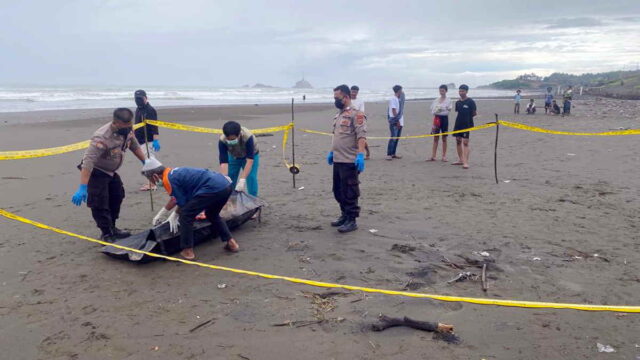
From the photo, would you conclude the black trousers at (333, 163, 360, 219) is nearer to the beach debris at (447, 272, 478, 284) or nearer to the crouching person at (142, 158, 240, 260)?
the crouching person at (142, 158, 240, 260)

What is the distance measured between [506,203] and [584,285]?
8.88 ft

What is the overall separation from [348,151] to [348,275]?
1.72m

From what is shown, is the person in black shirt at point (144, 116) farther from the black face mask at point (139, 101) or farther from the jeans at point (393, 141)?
the jeans at point (393, 141)

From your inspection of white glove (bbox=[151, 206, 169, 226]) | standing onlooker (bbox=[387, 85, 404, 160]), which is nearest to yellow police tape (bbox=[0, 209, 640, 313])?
white glove (bbox=[151, 206, 169, 226])

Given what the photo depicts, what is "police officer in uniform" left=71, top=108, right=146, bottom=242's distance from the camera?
471 cm

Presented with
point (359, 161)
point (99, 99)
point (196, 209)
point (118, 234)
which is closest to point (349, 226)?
point (359, 161)

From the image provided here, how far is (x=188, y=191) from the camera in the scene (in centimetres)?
449

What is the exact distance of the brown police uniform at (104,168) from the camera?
474cm

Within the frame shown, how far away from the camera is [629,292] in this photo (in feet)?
12.7

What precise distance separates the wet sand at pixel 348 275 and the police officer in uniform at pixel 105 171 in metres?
0.37

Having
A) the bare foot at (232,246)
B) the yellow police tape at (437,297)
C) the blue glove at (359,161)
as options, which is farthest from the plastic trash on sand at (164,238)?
the blue glove at (359,161)

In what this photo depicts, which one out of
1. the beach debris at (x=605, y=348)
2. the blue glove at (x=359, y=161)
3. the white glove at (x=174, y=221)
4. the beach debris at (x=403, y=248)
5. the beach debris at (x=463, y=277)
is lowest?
the beach debris at (x=605, y=348)

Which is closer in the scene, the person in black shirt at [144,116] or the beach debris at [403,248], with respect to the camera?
the beach debris at [403,248]

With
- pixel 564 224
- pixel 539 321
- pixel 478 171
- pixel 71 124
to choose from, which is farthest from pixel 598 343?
pixel 71 124
